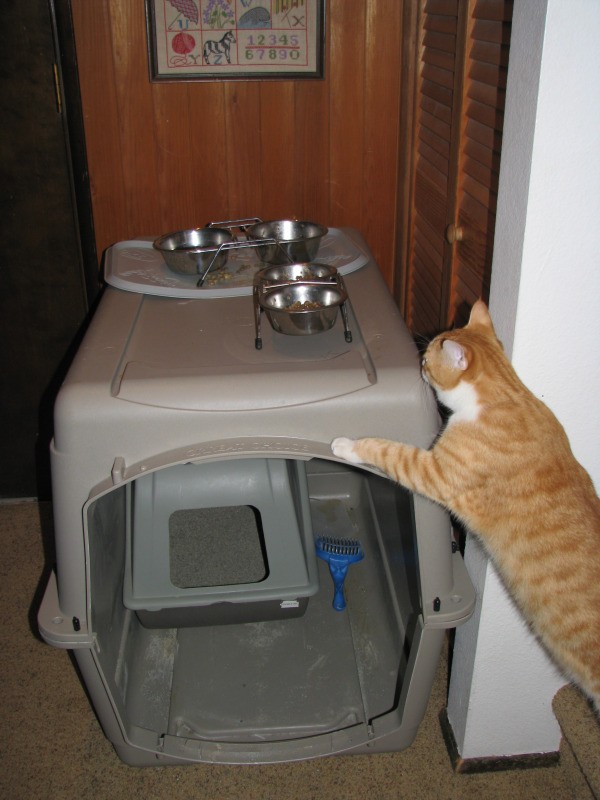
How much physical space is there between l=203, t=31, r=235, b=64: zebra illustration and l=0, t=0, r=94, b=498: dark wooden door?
358 millimetres

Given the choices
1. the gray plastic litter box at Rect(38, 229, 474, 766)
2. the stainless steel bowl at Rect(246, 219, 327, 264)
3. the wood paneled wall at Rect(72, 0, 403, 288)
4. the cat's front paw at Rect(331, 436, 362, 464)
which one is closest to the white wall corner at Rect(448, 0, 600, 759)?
the gray plastic litter box at Rect(38, 229, 474, 766)

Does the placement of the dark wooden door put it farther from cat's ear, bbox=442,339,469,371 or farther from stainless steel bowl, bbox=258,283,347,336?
cat's ear, bbox=442,339,469,371

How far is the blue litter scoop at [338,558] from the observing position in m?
1.80

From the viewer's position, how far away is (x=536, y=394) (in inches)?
46.8

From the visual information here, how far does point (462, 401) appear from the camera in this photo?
122cm

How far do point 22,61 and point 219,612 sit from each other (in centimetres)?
139

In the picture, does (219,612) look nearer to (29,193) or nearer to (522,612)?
(522,612)

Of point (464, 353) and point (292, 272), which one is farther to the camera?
point (292, 272)

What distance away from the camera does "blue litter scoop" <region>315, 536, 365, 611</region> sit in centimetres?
180

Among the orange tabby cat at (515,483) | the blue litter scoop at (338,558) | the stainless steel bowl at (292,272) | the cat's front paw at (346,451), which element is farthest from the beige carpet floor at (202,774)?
the stainless steel bowl at (292,272)

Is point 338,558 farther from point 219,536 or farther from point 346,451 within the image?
point 346,451

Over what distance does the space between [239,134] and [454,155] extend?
2.15 ft

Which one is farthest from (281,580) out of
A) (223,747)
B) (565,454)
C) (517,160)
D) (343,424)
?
(517,160)

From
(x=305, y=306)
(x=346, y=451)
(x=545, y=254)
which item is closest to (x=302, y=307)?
(x=305, y=306)
